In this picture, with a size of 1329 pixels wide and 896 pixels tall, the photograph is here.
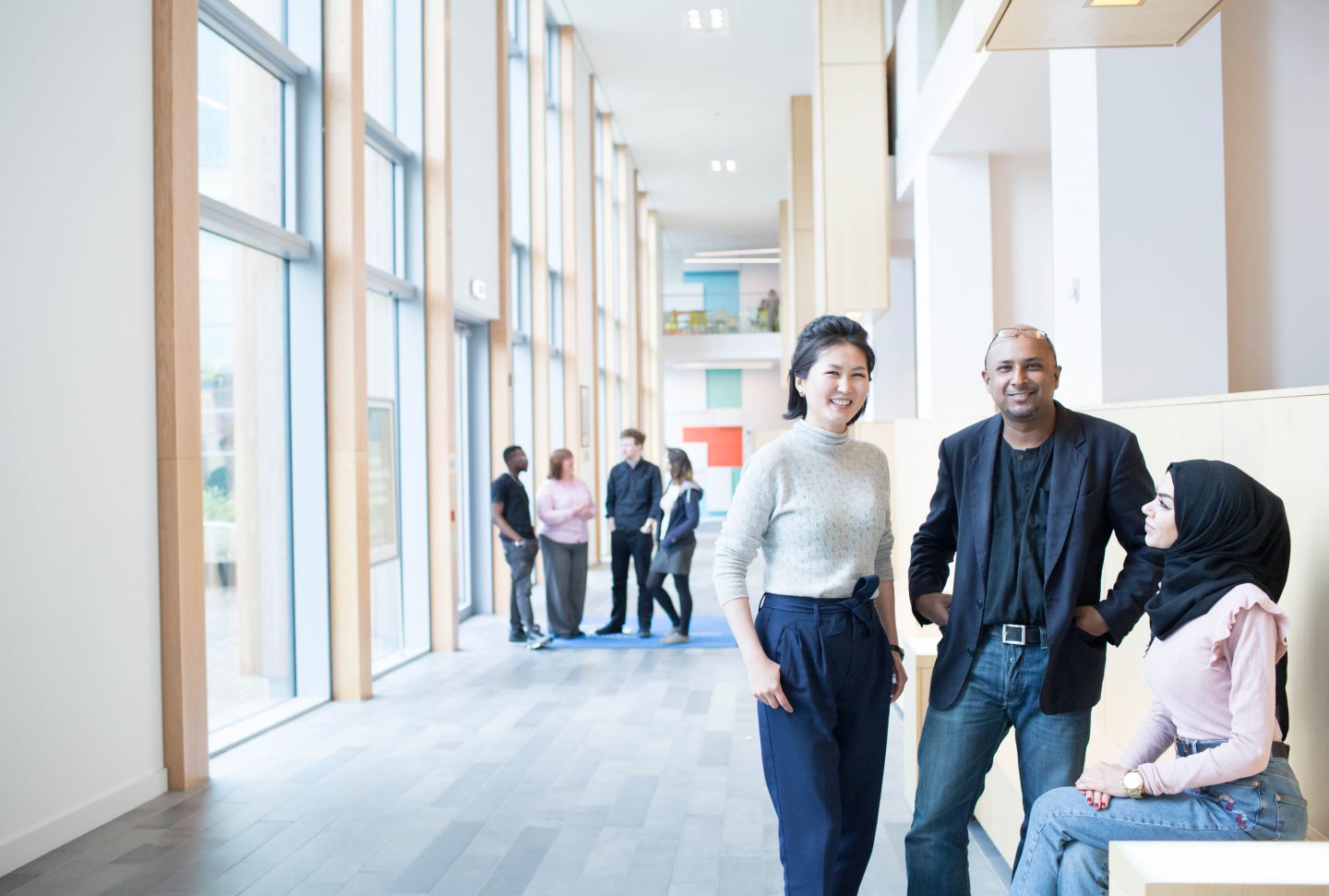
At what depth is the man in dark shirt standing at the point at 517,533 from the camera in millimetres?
8297

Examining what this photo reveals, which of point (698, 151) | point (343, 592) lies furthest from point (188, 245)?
point (698, 151)

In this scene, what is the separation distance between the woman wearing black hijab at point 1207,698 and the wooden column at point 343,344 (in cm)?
497

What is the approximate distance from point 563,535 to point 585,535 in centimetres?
23

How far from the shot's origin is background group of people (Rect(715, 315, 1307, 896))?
2199mm

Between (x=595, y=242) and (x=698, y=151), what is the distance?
4748 mm

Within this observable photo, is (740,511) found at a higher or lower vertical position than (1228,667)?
higher

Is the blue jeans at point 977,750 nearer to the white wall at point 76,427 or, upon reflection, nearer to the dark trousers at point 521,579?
the white wall at point 76,427

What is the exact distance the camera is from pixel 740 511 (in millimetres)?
2430

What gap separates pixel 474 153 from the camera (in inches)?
368

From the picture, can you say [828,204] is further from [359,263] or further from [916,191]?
[359,263]

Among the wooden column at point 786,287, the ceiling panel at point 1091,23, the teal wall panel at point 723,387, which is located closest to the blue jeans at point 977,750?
the ceiling panel at point 1091,23

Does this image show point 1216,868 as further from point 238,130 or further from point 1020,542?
point 238,130

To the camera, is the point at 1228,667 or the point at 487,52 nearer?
the point at 1228,667

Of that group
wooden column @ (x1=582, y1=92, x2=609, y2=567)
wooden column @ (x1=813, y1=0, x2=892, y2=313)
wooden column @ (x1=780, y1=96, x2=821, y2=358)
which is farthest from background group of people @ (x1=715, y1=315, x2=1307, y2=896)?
wooden column @ (x1=780, y1=96, x2=821, y2=358)
